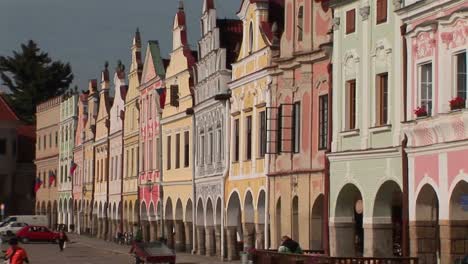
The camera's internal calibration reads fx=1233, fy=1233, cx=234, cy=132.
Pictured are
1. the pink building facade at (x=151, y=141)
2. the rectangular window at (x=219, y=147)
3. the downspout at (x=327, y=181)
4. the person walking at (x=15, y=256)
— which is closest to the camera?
the person walking at (x=15, y=256)

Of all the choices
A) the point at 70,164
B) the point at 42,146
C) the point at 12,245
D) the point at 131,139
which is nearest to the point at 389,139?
the point at 12,245

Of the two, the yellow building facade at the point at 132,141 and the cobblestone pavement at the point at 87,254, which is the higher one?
the yellow building facade at the point at 132,141

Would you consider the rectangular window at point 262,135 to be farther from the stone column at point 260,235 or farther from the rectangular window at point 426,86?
the rectangular window at point 426,86

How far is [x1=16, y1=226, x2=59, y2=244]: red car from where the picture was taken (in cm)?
9169

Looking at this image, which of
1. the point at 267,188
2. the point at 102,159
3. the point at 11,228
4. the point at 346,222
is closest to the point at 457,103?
the point at 346,222

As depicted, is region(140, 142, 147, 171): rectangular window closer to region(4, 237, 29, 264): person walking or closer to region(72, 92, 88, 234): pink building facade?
region(72, 92, 88, 234): pink building facade

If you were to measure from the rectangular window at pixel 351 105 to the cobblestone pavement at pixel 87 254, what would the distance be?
17723 mm

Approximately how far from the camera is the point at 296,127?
48.8 m

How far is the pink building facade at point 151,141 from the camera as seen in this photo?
256 ft

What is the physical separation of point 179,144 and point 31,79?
8117 cm

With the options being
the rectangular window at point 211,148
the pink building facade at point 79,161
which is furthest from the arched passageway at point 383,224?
the pink building facade at point 79,161

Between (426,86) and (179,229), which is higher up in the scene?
(426,86)

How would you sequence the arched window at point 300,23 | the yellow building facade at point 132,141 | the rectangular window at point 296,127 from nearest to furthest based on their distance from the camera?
the arched window at point 300,23
the rectangular window at point 296,127
the yellow building facade at point 132,141

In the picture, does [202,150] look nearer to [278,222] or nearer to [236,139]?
[236,139]
